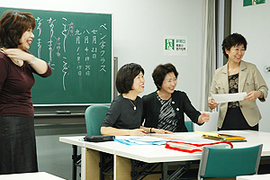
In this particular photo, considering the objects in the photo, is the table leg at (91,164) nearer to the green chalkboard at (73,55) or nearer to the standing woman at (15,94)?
the standing woman at (15,94)

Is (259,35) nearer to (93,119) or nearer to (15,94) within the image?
(93,119)

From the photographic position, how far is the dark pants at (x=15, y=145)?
2123 millimetres

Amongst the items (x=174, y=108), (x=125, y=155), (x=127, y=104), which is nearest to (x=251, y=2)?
(x=174, y=108)

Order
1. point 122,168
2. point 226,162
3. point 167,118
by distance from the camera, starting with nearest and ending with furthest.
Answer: point 226,162 → point 122,168 → point 167,118

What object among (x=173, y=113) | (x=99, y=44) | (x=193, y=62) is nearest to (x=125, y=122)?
(x=173, y=113)

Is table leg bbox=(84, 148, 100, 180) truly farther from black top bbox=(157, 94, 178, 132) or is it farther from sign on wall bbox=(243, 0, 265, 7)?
sign on wall bbox=(243, 0, 265, 7)

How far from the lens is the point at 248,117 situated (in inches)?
126

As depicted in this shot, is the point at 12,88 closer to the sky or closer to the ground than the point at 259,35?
closer to the ground

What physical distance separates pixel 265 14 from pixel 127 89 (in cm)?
259

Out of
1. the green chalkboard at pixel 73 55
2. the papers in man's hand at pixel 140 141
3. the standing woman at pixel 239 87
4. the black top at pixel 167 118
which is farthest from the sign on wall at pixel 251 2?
the papers in man's hand at pixel 140 141

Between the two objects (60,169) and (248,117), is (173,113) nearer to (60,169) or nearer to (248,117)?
(248,117)

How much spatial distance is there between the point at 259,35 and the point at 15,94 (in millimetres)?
3380

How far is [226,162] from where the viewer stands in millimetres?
1846

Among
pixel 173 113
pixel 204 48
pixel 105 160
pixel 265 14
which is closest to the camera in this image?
pixel 105 160
